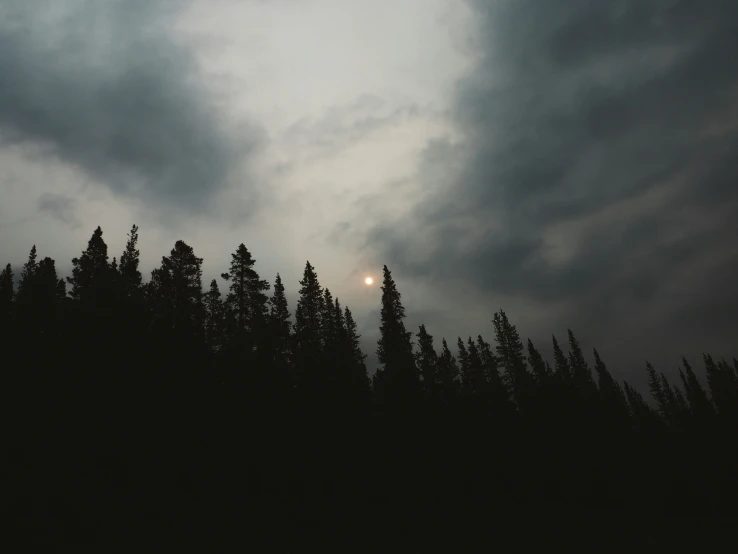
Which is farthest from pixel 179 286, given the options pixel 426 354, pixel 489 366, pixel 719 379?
pixel 719 379

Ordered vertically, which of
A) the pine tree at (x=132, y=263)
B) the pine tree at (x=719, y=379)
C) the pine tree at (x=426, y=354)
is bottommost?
the pine tree at (x=719, y=379)

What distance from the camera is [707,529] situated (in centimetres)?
2555

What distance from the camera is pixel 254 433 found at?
933 inches

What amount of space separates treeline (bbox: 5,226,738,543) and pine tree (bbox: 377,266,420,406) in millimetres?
214

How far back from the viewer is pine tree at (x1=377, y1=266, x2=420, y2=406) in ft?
121

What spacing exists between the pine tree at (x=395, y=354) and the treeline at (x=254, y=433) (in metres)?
0.21

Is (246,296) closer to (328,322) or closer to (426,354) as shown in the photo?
(328,322)

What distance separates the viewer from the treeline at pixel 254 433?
16828 mm

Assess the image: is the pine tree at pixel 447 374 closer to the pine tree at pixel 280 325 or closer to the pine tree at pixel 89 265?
the pine tree at pixel 280 325

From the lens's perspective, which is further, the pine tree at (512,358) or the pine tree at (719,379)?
the pine tree at (719,379)

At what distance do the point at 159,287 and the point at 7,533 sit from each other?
3830cm

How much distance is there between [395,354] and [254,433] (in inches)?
1098

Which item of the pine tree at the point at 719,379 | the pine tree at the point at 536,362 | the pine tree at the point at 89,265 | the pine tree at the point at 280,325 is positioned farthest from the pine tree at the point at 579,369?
the pine tree at the point at 89,265

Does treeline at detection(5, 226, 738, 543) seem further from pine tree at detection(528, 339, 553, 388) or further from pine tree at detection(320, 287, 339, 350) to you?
pine tree at detection(528, 339, 553, 388)
